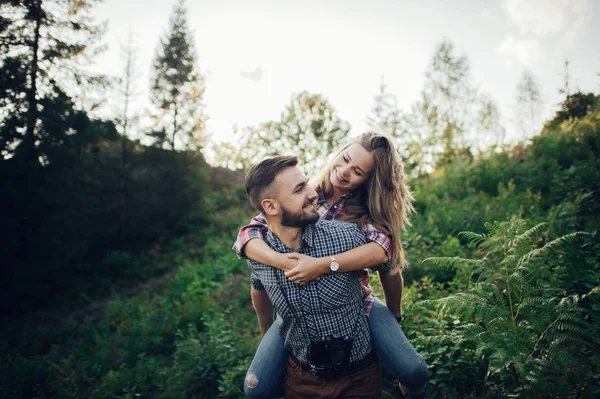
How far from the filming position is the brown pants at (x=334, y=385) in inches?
87.2

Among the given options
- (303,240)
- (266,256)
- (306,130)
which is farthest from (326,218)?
(306,130)

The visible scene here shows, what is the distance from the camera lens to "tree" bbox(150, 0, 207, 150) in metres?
17.6

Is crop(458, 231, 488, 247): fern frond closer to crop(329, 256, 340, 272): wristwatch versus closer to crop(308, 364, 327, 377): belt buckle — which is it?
crop(329, 256, 340, 272): wristwatch

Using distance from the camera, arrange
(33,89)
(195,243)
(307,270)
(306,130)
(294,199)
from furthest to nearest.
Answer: (306,130) → (195,243) → (33,89) → (294,199) → (307,270)

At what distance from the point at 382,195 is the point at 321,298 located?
1054mm

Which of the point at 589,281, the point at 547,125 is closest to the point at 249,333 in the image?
the point at 589,281

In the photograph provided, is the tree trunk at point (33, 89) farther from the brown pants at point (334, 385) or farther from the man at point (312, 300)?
the brown pants at point (334, 385)

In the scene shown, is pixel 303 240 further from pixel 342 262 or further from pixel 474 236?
pixel 474 236

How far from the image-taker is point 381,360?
2.38m

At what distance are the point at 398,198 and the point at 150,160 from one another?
53.8ft

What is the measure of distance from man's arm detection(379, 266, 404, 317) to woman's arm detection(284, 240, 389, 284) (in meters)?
0.33

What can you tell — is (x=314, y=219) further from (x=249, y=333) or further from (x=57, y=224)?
(x=57, y=224)

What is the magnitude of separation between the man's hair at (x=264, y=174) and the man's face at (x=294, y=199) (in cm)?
5

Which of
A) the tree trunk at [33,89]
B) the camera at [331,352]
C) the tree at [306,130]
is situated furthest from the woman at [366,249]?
the tree at [306,130]
